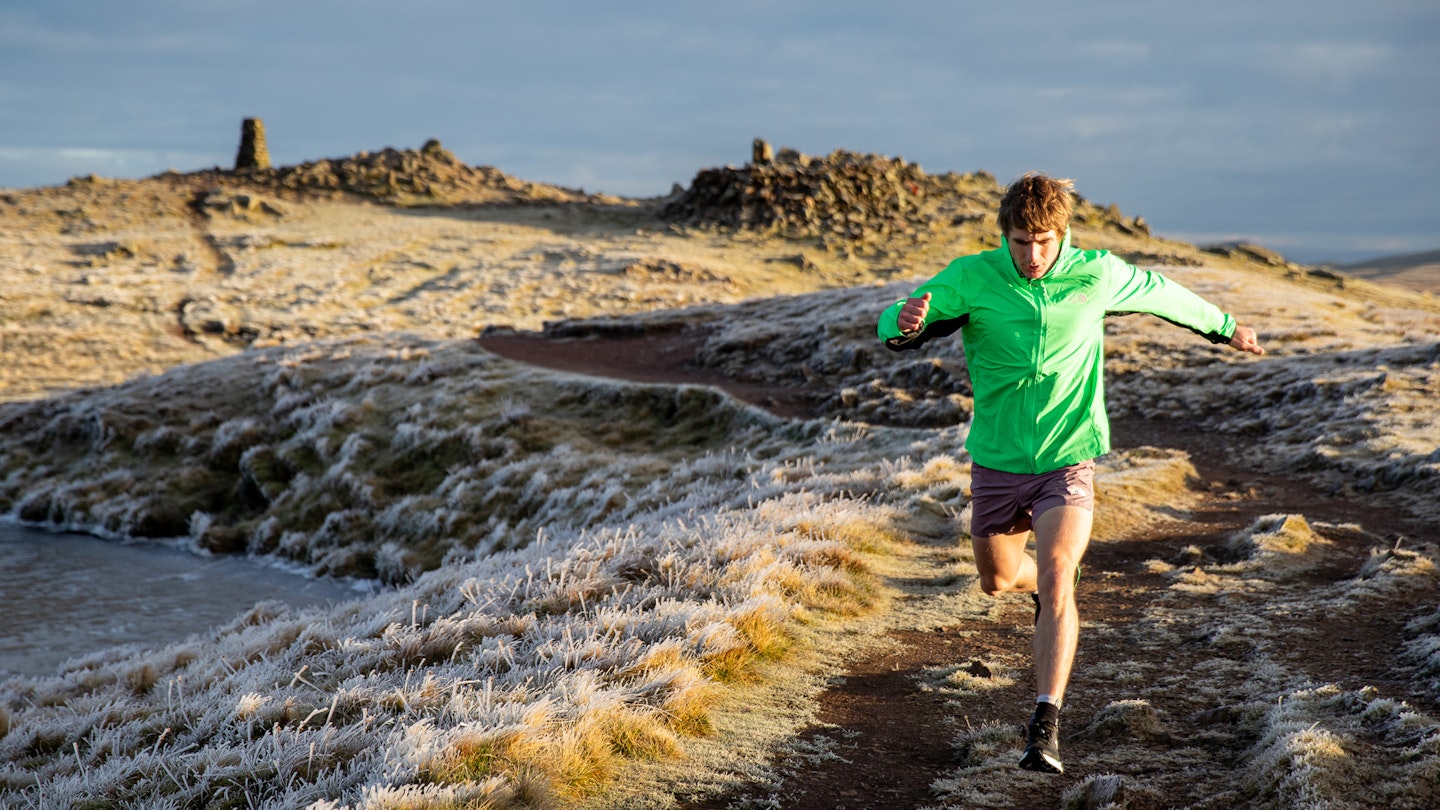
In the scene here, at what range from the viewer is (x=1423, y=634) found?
6.92m

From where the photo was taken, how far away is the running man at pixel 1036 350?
5414 millimetres

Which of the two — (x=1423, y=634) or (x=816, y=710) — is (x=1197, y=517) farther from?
(x=816, y=710)

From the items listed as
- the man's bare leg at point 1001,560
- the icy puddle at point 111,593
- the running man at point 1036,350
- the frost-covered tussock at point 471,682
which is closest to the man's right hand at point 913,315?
the running man at point 1036,350

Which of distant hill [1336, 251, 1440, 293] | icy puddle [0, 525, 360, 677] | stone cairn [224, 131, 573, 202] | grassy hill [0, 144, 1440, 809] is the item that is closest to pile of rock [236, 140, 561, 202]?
stone cairn [224, 131, 573, 202]

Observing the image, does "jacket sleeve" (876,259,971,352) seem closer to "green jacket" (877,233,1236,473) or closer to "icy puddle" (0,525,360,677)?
"green jacket" (877,233,1236,473)

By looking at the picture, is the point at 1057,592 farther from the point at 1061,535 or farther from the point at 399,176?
the point at 399,176

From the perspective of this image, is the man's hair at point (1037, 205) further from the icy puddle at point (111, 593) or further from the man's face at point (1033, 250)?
the icy puddle at point (111, 593)

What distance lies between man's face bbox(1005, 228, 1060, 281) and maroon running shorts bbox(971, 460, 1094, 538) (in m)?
1.08

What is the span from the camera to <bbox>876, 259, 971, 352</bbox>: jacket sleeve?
18.4 ft

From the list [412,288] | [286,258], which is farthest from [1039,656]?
[286,258]

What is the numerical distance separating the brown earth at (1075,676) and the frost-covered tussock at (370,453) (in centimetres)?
585

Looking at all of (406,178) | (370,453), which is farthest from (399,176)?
(370,453)

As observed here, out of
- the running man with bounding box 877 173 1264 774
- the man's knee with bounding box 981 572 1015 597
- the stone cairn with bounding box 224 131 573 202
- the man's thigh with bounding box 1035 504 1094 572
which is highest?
the stone cairn with bounding box 224 131 573 202

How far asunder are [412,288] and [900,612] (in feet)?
131
